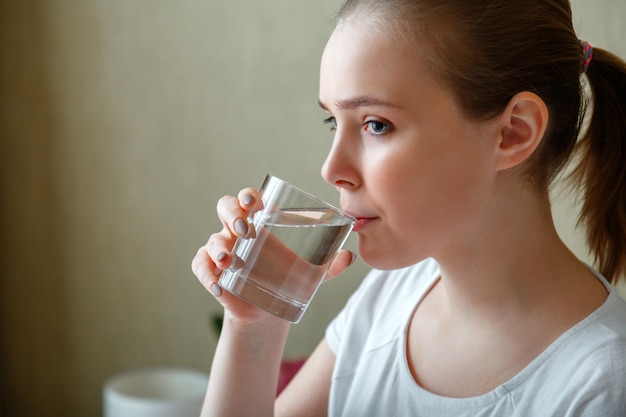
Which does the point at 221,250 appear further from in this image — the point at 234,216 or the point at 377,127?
the point at 377,127

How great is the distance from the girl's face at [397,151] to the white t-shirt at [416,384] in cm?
24

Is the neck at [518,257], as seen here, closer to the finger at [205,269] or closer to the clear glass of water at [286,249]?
the clear glass of water at [286,249]

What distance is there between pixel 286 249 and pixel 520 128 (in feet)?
1.29

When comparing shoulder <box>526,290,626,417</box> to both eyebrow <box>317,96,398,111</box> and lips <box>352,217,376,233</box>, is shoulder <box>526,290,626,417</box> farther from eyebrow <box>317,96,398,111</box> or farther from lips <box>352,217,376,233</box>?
eyebrow <box>317,96,398,111</box>

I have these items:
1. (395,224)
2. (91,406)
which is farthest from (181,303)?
(395,224)

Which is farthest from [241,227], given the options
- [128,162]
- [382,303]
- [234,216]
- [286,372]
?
[128,162]

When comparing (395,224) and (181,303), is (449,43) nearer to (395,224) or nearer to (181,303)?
(395,224)

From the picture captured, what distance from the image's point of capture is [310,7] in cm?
225

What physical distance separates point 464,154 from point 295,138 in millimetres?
1292

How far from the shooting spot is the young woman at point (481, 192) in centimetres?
106

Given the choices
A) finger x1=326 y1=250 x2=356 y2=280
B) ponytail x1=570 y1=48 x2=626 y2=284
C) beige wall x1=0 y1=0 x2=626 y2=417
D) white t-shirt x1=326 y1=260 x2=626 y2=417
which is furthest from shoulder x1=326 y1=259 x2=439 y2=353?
beige wall x1=0 y1=0 x2=626 y2=417

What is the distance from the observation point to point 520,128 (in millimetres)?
1102

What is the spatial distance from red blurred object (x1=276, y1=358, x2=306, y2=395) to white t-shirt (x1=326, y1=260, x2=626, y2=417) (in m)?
0.43

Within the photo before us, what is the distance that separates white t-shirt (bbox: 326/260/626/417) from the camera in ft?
3.44
